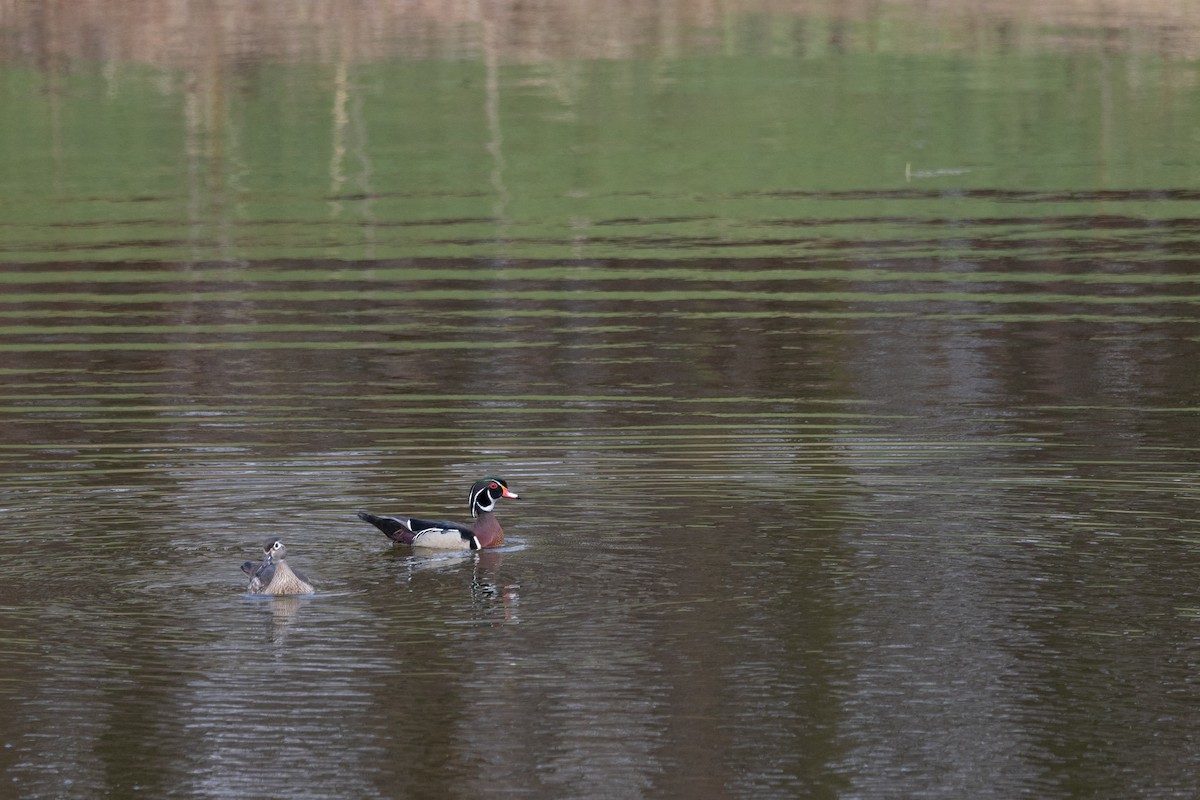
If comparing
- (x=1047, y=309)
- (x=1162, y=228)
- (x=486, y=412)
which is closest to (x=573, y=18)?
(x=1162, y=228)

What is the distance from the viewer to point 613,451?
15695mm

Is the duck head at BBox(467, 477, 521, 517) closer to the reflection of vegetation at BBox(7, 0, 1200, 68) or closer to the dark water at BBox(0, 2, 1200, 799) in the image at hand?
the dark water at BBox(0, 2, 1200, 799)

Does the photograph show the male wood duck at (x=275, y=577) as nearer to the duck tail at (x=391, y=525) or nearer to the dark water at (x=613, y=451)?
the dark water at (x=613, y=451)

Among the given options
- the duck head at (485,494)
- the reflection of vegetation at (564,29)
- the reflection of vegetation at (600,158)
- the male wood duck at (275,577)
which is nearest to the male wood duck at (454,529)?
the duck head at (485,494)

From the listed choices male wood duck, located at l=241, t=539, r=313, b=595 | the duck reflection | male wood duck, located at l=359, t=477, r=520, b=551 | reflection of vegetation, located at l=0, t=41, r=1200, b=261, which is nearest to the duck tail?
male wood duck, located at l=359, t=477, r=520, b=551

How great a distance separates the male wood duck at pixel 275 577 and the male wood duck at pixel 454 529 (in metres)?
1.15

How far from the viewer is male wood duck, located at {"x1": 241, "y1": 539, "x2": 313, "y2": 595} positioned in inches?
458

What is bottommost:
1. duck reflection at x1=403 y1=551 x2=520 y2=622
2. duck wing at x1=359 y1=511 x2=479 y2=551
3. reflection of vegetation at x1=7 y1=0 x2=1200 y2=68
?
duck reflection at x1=403 y1=551 x2=520 y2=622

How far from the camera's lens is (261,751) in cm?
945

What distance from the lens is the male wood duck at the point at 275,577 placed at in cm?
1164

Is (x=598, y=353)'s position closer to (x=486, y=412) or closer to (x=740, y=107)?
(x=486, y=412)

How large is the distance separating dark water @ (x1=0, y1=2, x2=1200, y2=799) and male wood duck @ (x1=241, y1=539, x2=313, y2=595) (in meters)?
0.10

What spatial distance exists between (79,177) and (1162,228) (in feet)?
55.6

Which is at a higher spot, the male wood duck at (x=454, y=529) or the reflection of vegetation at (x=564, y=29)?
the reflection of vegetation at (x=564, y=29)
